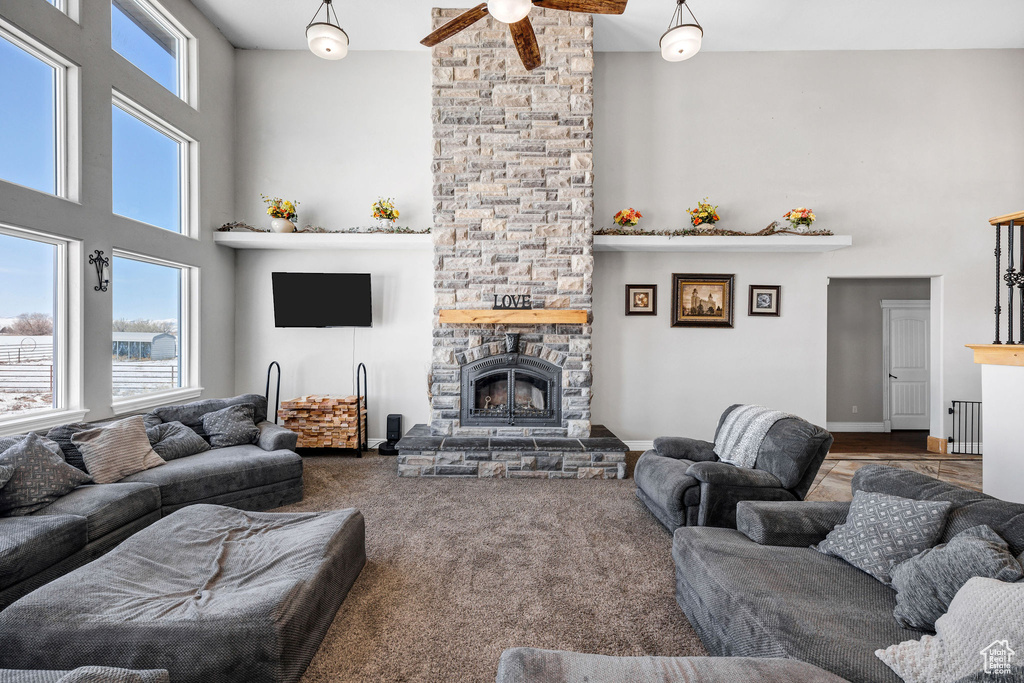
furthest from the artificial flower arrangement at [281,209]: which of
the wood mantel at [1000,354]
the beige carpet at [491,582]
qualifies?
the wood mantel at [1000,354]

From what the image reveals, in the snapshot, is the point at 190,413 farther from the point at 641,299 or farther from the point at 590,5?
the point at 641,299

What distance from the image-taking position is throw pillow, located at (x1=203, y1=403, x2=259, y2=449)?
156 inches

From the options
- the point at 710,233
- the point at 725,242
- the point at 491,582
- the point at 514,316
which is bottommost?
the point at 491,582

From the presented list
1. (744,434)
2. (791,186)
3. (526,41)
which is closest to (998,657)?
(744,434)

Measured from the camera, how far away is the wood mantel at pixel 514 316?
4.69 metres

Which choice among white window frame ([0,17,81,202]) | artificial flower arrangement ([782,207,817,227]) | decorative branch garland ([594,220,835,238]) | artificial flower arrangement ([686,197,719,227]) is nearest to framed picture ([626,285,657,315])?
decorative branch garland ([594,220,835,238])

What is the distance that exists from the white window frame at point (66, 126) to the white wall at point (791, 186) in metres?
4.71

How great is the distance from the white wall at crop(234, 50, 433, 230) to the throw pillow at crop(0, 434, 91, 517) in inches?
136

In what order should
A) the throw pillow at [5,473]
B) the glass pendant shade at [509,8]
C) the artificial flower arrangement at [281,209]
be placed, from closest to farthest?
the glass pendant shade at [509,8] → the throw pillow at [5,473] → the artificial flower arrangement at [281,209]

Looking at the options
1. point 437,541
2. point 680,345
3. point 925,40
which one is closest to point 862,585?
point 437,541

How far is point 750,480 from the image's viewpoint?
9.45 feet

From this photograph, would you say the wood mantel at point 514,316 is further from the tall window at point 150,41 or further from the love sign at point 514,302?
the tall window at point 150,41

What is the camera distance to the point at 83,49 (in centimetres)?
360

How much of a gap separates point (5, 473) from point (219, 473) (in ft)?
3.56
